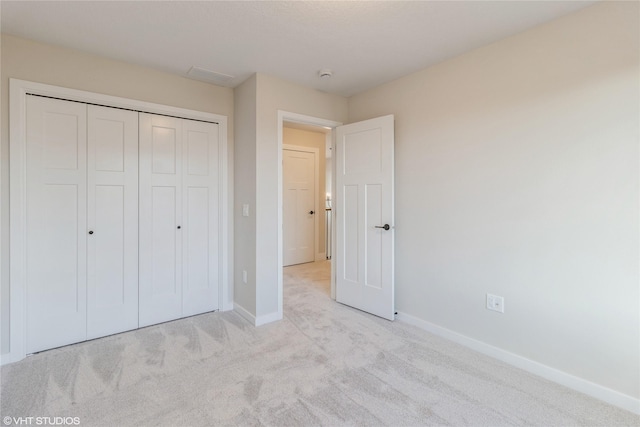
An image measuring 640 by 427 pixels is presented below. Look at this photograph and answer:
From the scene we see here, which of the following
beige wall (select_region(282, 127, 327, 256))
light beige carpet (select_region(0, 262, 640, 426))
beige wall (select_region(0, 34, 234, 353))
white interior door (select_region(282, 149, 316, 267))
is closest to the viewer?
light beige carpet (select_region(0, 262, 640, 426))

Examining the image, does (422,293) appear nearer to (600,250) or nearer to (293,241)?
(600,250)

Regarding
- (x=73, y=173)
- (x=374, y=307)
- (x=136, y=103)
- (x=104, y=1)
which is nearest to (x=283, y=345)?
(x=374, y=307)

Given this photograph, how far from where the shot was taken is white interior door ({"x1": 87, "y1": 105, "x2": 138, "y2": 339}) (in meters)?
2.47

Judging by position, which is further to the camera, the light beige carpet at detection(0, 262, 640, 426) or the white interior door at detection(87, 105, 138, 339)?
the white interior door at detection(87, 105, 138, 339)

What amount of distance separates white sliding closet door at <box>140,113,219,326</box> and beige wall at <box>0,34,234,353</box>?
0.72 feet

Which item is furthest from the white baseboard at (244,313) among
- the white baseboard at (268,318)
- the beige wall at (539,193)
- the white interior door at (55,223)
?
the beige wall at (539,193)

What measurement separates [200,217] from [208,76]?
139cm

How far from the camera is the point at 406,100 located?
2836 mm

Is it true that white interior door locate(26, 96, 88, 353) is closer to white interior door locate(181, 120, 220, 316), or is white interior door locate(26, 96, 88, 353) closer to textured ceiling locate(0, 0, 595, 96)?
textured ceiling locate(0, 0, 595, 96)

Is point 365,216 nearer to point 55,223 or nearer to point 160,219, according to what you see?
point 160,219

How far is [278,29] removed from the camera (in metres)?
2.07

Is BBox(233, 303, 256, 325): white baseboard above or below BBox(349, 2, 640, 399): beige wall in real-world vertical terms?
below

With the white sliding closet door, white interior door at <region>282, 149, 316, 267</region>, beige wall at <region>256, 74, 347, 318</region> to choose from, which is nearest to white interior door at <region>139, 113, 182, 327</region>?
the white sliding closet door

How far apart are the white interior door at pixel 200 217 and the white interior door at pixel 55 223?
795 millimetres
